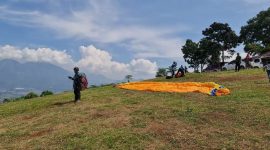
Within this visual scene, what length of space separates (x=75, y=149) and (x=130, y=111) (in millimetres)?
6305

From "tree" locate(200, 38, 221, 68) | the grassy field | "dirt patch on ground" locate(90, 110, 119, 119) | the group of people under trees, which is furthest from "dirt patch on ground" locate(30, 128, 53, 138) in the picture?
"tree" locate(200, 38, 221, 68)

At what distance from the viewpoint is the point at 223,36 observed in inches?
3971

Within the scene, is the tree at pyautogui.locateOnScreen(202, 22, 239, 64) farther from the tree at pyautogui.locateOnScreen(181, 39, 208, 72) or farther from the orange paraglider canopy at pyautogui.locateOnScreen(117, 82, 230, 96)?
the orange paraglider canopy at pyautogui.locateOnScreen(117, 82, 230, 96)

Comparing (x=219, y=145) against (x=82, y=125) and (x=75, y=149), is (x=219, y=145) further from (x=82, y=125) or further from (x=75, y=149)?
(x=82, y=125)

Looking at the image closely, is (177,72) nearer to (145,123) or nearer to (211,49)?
(145,123)

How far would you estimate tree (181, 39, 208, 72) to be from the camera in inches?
4250

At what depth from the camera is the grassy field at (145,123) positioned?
17328 millimetres

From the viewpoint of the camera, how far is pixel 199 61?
111 metres

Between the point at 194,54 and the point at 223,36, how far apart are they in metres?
11.3

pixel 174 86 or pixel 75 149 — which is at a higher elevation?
pixel 174 86

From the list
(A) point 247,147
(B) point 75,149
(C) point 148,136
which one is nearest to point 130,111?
(C) point 148,136

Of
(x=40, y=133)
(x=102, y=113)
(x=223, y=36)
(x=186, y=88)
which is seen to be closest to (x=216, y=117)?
(x=102, y=113)

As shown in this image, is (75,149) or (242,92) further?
(242,92)

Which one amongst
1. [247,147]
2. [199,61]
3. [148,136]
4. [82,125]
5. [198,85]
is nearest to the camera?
[247,147]
